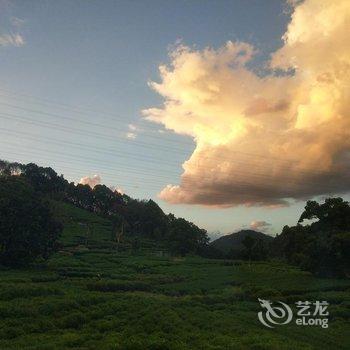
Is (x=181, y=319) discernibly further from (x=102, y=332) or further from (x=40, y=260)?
(x=40, y=260)

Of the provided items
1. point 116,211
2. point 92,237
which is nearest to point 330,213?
point 92,237

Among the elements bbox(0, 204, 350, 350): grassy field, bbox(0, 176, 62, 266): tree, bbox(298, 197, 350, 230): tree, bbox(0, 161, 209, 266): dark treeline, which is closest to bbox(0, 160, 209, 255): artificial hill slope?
bbox(0, 161, 209, 266): dark treeline

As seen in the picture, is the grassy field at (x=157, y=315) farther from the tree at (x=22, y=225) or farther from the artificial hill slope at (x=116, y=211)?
the artificial hill slope at (x=116, y=211)

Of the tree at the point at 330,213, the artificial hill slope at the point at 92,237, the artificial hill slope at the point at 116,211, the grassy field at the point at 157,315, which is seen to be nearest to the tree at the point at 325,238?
the tree at the point at 330,213

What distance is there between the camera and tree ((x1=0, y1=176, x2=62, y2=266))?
59.1 m

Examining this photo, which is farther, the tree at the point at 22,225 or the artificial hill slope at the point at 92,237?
the artificial hill slope at the point at 92,237

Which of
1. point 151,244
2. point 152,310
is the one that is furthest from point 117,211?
point 152,310

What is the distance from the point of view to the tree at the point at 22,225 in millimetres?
59062

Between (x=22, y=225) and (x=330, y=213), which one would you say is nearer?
(x=22, y=225)

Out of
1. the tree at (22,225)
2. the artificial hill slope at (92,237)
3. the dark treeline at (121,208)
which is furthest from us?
the dark treeline at (121,208)

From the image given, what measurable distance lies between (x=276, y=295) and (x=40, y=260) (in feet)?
134

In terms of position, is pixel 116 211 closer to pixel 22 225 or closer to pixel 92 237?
pixel 92 237

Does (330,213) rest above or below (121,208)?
below

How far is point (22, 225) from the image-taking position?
61.5m
